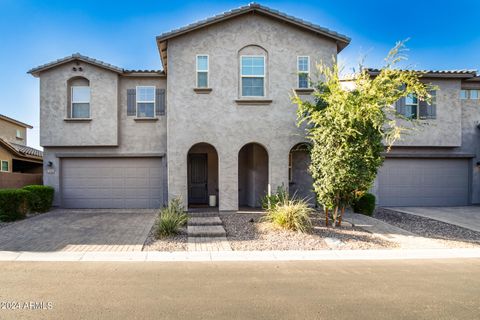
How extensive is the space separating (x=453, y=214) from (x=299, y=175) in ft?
22.9

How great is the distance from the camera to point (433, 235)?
9359 mm

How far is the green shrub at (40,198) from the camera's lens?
12.1 m

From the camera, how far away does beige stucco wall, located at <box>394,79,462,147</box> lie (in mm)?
14531

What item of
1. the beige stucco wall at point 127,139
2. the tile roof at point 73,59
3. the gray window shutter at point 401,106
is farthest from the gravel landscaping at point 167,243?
the gray window shutter at point 401,106

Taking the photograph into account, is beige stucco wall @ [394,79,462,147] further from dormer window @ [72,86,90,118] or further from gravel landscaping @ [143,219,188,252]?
dormer window @ [72,86,90,118]

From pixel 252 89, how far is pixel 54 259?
30.0 feet

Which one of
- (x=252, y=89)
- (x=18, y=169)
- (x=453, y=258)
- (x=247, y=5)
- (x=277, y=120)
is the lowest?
(x=453, y=258)

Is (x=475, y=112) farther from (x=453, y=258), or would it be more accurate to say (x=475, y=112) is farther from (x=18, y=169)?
(x=18, y=169)

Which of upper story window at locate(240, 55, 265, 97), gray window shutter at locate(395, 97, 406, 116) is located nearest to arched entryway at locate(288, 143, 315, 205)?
upper story window at locate(240, 55, 265, 97)

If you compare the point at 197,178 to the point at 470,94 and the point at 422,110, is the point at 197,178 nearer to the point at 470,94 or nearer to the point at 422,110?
the point at 422,110

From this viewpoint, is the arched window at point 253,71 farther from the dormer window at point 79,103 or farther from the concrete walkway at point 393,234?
the dormer window at point 79,103

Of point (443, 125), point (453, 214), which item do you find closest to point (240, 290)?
point (453, 214)

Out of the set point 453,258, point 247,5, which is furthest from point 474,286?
point 247,5

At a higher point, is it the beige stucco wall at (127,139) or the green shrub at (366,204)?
the beige stucco wall at (127,139)
